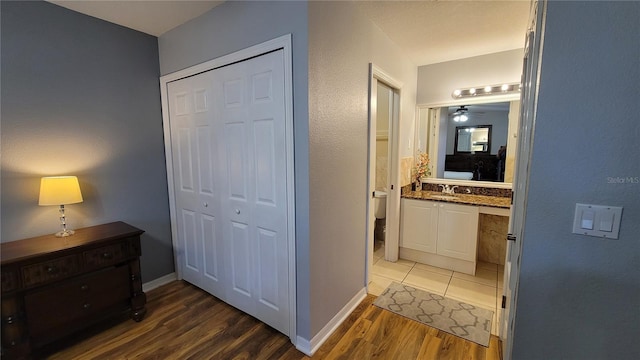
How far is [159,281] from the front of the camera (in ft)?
8.69

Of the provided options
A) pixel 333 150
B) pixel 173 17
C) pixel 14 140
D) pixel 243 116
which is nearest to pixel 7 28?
pixel 14 140

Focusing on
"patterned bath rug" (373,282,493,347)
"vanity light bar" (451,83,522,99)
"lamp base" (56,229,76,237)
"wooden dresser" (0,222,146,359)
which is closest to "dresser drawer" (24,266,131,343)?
"wooden dresser" (0,222,146,359)

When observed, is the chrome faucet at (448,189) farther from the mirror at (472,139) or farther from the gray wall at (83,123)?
the gray wall at (83,123)

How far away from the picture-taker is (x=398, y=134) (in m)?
2.93

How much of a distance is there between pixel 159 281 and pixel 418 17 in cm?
349

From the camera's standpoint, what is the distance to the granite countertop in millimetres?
2713

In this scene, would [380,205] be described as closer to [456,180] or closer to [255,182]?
[456,180]

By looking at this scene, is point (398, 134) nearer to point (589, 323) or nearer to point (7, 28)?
point (589, 323)

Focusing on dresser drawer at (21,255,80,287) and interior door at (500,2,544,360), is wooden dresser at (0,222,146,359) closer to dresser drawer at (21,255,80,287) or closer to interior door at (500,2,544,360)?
dresser drawer at (21,255,80,287)

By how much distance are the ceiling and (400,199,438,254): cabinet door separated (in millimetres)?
1750

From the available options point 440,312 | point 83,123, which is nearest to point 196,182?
point 83,123

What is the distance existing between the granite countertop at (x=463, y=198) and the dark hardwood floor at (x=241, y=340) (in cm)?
132

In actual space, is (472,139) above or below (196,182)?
above

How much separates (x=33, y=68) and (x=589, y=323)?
3.49 m
